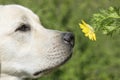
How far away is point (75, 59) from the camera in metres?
10.9

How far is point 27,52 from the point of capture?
5.98 meters

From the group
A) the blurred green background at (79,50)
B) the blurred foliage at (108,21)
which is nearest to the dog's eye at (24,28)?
the blurred foliage at (108,21)

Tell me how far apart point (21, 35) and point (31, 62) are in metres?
0.34

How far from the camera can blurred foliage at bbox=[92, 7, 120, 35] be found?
450 centimetres

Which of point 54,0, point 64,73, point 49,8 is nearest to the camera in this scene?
point 64,73

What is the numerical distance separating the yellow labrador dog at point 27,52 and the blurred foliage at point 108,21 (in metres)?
1.45

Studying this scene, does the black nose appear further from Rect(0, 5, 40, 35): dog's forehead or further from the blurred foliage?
the blurred foliage

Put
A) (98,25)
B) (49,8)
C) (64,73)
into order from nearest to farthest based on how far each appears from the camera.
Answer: (98,25) < (64,73) < (49,8)

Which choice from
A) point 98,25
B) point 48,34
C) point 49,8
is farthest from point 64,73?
point 98,25

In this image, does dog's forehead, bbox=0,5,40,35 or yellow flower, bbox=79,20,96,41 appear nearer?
yellow flower, bbox=79,20,96,41

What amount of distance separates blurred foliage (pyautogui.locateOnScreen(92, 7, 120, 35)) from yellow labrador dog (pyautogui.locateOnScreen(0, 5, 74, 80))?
1447 mm

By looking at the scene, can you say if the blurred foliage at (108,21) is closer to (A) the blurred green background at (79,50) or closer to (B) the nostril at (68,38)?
(B) the nostril at (68,38)

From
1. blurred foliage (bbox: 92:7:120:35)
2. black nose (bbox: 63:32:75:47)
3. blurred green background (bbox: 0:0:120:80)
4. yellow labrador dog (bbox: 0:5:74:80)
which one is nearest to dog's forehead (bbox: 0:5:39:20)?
yellow labrador dog (bbox: 0:5:74:80)

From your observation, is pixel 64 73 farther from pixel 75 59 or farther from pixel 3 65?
pixel 3 65
